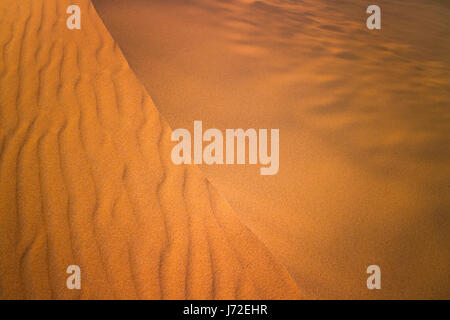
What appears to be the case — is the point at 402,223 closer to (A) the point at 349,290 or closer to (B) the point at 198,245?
(A) the point at 349,290

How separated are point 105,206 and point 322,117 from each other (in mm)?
2001

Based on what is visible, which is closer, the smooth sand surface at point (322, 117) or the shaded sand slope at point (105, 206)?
the shaded sand slope at point (105, 206)

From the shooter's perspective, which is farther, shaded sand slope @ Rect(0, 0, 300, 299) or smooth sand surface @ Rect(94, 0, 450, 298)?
smooth sand surface @ Rect(94, 0, 450, 298)

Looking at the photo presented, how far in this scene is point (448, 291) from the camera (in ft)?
5.98

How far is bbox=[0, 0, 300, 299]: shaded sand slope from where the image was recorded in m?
1.81

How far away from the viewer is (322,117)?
2814 millimetres

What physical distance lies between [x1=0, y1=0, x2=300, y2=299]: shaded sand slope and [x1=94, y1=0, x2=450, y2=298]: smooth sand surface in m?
0.21

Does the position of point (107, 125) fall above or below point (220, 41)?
below

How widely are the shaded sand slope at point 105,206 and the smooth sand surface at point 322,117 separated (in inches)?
8.3

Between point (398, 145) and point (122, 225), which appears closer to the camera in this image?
point (122, 225)

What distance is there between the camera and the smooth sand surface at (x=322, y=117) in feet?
6.47

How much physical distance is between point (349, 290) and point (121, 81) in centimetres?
259

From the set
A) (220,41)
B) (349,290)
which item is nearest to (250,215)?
(349,290)

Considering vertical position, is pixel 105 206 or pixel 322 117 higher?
pixel 322 117
